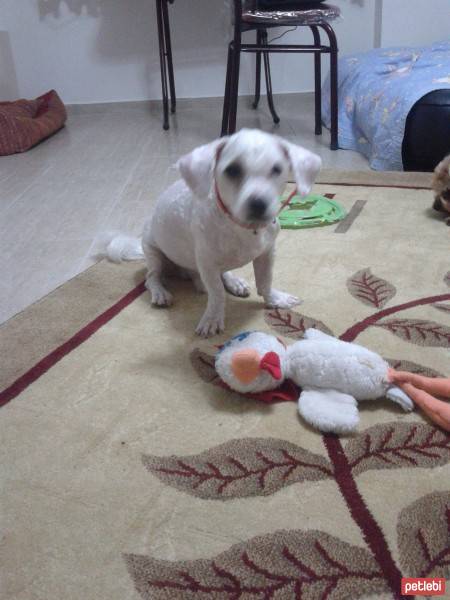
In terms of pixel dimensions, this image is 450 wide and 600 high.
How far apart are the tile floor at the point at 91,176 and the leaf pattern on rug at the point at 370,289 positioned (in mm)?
729

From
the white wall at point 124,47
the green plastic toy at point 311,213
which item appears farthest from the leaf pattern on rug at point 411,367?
the white wall at point 124,47

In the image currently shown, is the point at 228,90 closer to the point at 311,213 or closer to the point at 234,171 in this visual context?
the point at 311,213

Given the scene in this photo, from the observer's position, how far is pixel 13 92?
346 centimetres

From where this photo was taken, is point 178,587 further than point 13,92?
No

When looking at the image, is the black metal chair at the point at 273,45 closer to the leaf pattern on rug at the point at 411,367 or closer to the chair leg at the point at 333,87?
the chair leg at the point at 333,87

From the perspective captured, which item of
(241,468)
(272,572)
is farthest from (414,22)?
(272,572)

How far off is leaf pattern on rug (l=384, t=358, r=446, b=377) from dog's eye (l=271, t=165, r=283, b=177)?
0.40 metres

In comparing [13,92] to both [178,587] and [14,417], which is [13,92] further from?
[178,587]

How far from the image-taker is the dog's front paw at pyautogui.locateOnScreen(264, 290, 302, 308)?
119 centimetres

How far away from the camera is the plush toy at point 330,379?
820mm

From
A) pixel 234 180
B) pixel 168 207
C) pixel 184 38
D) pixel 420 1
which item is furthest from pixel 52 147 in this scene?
pixel 420 1

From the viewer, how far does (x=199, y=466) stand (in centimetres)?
77

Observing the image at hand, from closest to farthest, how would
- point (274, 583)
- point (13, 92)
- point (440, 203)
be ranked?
point (274, 583) < point (440, 203) < point (13, 92)

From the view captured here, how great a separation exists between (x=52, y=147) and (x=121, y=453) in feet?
7.83
